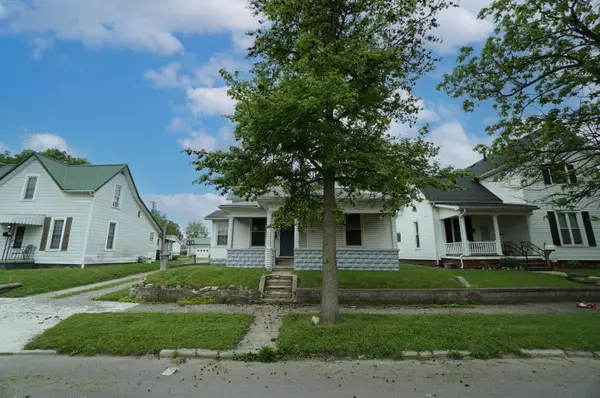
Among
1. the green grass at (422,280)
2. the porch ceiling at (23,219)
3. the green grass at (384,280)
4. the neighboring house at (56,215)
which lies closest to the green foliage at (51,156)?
the neighboring house at (56,215)

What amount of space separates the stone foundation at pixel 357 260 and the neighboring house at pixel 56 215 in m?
13.3

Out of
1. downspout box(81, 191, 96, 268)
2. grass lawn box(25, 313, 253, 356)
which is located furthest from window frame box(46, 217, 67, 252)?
grass lawn box(25, 313, 253, 356)

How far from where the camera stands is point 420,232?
1978cm

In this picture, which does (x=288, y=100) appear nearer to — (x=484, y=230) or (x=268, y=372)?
(x=268, y=372)

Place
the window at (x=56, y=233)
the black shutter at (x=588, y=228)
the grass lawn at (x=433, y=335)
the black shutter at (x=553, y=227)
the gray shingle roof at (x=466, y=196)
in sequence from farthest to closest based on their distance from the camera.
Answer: the gray shingle roof at (x=466, y=196), the black shutter at (x=553, y=227), the black shutter at (x=588, y=228), the window at (x=56, y=233), the grass lawn at (x=433, y=335)

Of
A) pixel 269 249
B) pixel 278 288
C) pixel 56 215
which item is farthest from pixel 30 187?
pixel 278 288

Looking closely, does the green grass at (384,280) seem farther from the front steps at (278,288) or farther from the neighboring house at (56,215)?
the neighboring house at (56,215)

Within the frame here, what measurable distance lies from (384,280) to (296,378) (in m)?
8.05

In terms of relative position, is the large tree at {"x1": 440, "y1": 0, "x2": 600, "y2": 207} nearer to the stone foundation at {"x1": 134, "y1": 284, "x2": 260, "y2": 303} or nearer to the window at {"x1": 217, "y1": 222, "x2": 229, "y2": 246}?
the stone foundation at {"x1": 134, "y1": 284, "x2": 260, "y2": 303}

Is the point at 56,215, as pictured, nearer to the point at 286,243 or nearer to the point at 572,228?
the point at 286,243

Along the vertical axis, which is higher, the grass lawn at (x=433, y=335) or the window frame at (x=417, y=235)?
the window frame at (x=417, y=235)

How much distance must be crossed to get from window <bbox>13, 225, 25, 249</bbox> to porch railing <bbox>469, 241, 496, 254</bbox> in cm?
2723

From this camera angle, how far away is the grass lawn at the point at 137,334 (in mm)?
5168

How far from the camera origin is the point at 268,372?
4379 mm
